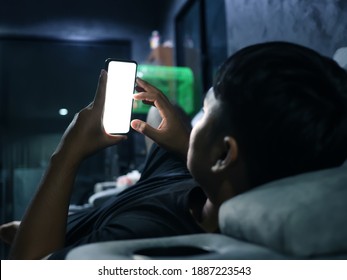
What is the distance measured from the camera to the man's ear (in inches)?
24.7

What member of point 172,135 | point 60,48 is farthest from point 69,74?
point 172,135

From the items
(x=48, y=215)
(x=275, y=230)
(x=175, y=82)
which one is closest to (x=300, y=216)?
(x=275, y=230)

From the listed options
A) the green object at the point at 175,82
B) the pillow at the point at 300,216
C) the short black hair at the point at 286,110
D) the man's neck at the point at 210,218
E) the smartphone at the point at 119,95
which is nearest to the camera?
the pillow at the point at 300,216

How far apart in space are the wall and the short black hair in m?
0.68

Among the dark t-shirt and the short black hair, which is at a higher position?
the short black hair

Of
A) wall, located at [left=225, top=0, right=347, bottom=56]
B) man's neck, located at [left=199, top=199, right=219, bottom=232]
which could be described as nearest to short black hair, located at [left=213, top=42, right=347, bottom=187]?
man's neck, located at [left=199, top=199, right=219, bottom=232]

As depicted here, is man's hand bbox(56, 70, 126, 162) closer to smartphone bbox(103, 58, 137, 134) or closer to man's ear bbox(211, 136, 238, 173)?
smartphone bbox(103, 58, 137, 134)

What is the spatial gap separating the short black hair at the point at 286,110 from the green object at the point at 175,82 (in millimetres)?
2703

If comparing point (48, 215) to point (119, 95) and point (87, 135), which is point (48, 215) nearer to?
point (87, 135)

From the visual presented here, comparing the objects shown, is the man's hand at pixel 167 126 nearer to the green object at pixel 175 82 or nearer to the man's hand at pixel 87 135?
the man's hand at pixel 87 135

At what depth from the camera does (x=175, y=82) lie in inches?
138

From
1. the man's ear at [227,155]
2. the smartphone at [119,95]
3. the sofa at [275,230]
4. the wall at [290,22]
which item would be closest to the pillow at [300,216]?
the sofa at [275,230]

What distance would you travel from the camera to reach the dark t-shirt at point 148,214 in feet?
2.16
